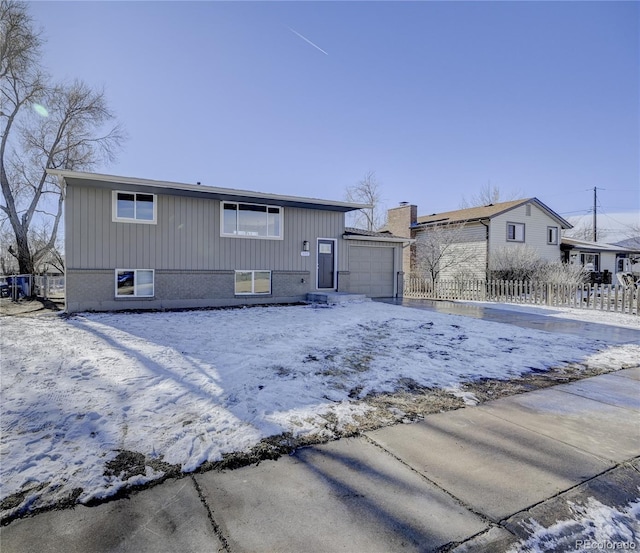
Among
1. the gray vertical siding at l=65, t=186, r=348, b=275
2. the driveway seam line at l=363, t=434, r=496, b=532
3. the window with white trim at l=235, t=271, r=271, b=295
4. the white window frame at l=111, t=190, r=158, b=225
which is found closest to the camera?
the driveway seam line at l=363, t=434, r=496, b=532

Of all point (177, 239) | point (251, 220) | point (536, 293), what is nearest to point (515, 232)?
point (536, 293)

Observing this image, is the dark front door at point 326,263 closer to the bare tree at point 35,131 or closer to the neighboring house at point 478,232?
the neighboring house at point 478,232

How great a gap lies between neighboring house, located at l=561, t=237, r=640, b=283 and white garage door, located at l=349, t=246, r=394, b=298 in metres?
17.3

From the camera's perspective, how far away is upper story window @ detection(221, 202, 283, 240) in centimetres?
1224

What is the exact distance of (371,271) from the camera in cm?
1572

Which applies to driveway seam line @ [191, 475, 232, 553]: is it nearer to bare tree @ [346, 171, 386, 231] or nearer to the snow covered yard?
the snow covered yard

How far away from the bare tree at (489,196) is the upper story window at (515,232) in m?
14.9

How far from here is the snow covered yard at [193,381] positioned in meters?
2.55

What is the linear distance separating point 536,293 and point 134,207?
14405 mm

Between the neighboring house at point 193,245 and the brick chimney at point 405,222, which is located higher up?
the brick chimney at point 405,222

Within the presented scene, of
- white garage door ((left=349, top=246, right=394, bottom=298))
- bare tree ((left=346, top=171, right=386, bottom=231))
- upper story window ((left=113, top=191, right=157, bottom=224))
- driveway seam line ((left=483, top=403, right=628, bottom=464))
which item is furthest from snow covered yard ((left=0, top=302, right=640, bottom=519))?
bare tree ((left=346, top=171, right=386, bottom=231))

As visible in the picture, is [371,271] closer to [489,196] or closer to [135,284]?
[135,284]

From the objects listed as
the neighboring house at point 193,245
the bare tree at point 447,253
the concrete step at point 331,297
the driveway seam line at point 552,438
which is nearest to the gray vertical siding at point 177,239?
the neighboring house at point 193,245

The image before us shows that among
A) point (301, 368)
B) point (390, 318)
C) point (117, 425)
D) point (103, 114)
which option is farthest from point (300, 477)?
point (103, 114)
